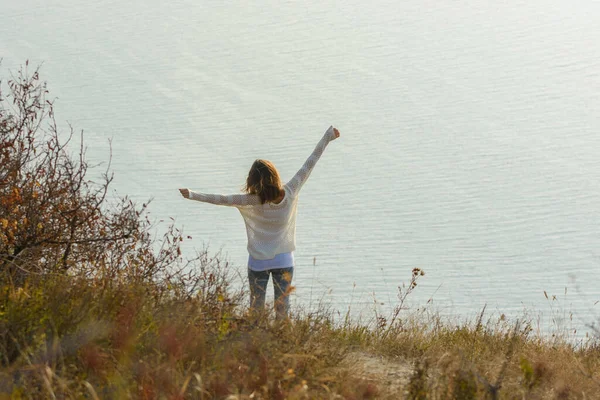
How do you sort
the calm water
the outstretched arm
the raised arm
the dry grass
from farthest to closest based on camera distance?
the calm water, the raised arm, the outstretched arm, the dry grass

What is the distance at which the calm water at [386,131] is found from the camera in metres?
20.6

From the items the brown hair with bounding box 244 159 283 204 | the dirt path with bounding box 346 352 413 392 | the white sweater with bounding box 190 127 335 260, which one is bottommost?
the dirt path with bounding box 346 352 413 392

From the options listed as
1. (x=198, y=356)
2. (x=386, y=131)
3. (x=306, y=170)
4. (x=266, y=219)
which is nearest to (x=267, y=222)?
(x=266, y=219)

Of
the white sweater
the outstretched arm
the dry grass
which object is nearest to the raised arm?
the white sweater

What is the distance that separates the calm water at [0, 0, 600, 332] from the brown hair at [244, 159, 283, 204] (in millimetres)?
6560

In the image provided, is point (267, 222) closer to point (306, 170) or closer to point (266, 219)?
point (266, 219)

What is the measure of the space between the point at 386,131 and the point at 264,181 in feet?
85.6

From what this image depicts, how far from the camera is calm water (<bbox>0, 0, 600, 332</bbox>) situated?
20562 millimetres

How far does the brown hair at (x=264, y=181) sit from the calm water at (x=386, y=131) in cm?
656

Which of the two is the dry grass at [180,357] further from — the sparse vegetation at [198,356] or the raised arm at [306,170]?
the raised arm at [306,170]

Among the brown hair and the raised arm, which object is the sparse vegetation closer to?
the brown hair

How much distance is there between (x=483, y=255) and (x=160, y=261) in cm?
1475

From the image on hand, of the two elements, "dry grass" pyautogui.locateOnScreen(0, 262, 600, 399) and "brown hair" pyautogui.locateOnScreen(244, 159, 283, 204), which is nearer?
"dry grass" pyautogui.locateOnScreen(0, 262, 600, 399)

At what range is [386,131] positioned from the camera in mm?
31891
